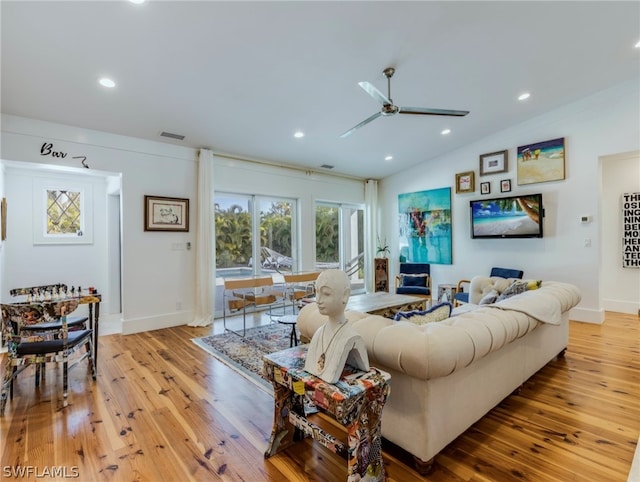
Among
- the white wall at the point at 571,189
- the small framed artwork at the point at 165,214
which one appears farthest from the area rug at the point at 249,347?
the white wall at the point at 571,189

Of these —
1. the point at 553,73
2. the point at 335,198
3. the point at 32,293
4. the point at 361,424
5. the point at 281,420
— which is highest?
the point at 553,73

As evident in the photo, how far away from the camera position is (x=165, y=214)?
469cm

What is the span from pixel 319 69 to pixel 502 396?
11.0 feet

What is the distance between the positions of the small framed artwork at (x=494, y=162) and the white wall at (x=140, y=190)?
4.41 m

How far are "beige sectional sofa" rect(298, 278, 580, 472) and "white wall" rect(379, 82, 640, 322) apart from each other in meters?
3.35

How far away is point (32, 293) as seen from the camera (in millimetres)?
2863

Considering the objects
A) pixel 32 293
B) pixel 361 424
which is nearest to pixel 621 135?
pixel 361 424

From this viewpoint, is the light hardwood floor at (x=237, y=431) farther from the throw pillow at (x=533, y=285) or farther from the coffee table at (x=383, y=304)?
the coffee table at (x=383, y=304)

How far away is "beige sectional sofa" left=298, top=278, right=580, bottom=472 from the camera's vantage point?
1.56 metres

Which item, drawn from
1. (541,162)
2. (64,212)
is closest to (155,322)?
(64,212)

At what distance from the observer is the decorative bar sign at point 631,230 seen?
494 cm

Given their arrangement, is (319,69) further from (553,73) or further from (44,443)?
(44,443)

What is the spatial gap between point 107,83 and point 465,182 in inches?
223

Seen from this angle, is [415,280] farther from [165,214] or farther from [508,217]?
[165,214]
